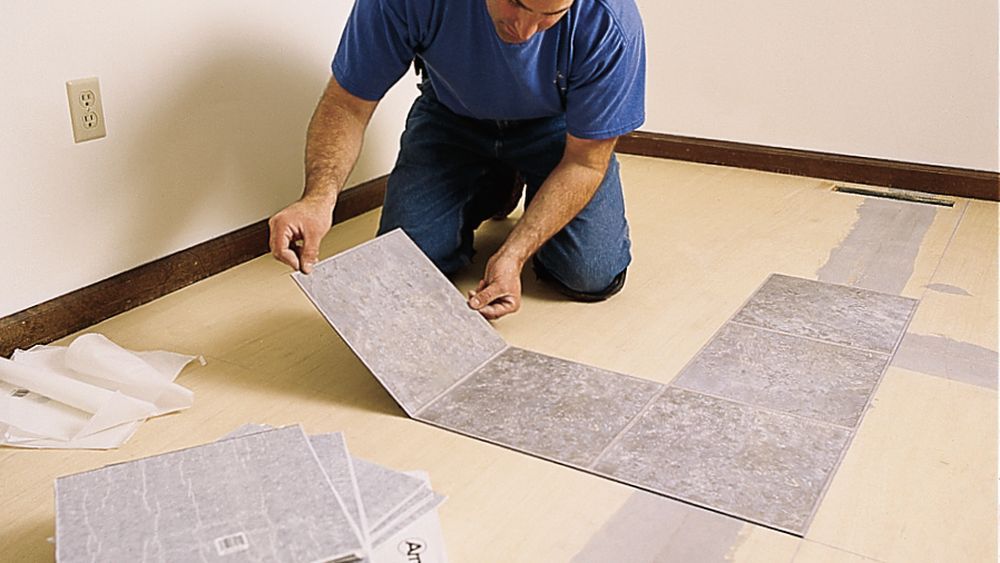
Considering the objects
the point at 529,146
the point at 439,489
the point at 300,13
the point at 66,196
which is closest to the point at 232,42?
the point at 300,13

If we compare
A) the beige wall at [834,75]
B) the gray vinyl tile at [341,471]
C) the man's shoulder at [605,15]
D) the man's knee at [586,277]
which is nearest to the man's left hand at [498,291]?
the man's knee at [586,277]

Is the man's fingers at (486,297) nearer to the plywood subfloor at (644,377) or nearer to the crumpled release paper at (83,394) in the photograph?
the plywood subfloor at (644,377)

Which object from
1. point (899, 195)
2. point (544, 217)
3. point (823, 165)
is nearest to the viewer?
point (544, 217)

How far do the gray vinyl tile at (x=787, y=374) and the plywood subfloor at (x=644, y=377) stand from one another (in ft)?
0.14

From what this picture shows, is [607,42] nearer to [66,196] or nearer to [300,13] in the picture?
[300,13]

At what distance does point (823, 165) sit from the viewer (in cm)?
320

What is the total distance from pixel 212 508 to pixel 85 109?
1.03 m

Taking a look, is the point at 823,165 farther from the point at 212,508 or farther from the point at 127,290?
the point at 212,508

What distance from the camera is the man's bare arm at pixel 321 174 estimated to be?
1.72 metres

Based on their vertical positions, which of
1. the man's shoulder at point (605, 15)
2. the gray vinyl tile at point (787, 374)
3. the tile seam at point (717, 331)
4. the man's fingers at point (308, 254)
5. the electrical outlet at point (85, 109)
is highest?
the man's shoulder at point (605, 15)

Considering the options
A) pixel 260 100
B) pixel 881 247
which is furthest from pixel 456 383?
pixel 881 247

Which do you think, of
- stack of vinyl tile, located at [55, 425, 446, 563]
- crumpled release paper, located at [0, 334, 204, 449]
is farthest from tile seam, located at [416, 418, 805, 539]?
crumpled release paper, located at [0, 334, 204, 449]

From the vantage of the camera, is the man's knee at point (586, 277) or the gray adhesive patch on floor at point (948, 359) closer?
the gray adhesive patch on floor at point (948, 359)

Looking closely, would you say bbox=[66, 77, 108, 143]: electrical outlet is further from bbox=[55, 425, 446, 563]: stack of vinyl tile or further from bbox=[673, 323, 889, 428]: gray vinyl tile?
bbox=[673, 323, 889, 428]: gray vinyl tile
